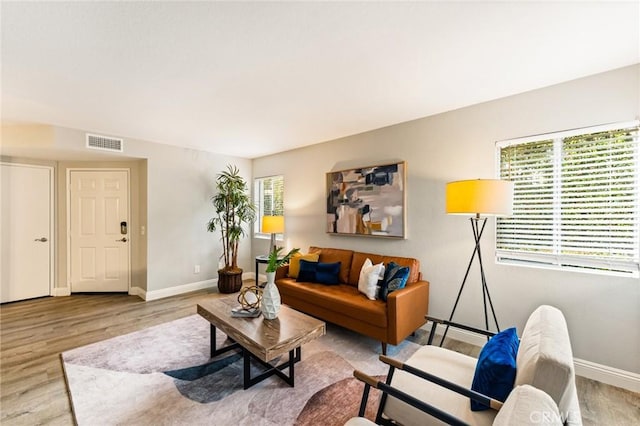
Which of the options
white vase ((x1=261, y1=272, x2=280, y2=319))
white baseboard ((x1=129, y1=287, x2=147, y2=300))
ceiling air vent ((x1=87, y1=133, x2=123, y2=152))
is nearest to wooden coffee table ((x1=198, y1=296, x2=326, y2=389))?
white vase ((x1=261, y1=272, x2=280, y2=319))

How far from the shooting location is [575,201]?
233 centimetres

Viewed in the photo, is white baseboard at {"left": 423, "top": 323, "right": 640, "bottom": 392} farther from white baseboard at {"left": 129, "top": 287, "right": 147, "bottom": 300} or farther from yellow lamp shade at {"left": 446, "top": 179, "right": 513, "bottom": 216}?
white baseboard at {"left": 129, "top": 287, "right": 147, "bottom": 300}

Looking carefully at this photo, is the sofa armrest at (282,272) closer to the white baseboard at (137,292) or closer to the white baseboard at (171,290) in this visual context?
the white baseboard at (171,290)

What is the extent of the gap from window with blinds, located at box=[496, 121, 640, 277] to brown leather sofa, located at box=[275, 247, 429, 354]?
3.19ft

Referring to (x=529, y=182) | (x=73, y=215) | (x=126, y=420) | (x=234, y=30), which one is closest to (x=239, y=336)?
(x=126, y=420)

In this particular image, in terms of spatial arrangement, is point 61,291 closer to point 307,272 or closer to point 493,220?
point 307,272

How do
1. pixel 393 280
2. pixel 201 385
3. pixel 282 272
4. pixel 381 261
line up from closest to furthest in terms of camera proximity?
1. pixel 201 385
2. pixel 393 280
3. pixel 381 261
4. pixel 282 272

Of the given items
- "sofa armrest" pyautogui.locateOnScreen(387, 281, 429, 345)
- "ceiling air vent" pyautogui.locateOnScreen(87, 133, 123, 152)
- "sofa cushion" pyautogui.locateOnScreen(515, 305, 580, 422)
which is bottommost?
"sofa armrest" pyautogui.locateOnScreen(387, 281, 429, 345)

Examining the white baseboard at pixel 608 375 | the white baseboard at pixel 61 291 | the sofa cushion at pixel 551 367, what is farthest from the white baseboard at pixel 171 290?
the white baseboard at pixel 608 375

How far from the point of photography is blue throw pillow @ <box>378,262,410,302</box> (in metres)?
2.75

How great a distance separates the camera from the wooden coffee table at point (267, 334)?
6.22 feet

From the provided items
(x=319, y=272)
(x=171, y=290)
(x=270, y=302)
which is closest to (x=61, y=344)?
(x=171, y=290)

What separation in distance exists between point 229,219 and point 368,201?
105 inches
